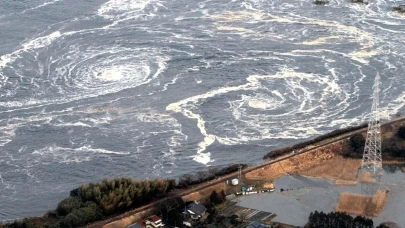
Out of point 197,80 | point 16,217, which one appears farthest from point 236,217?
point 197,80

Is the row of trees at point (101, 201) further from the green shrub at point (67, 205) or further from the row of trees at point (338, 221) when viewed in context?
the row of trees at point (338, 221)

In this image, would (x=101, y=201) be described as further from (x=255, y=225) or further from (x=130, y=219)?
(x=255, y=225)

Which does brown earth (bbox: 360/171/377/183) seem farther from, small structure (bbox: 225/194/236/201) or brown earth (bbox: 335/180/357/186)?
small structure (bbox: 225/194/236/201)

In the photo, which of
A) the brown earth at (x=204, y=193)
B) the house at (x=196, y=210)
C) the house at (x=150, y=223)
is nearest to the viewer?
the house at (x=150, y=223)

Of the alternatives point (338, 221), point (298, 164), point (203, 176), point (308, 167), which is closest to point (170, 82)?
point (203, 176)

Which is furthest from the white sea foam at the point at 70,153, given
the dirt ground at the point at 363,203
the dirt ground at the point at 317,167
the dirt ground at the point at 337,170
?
the dirt ground at the point at 363,203

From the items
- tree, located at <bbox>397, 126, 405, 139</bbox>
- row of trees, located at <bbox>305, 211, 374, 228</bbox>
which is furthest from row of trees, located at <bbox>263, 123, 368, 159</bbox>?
row of trees, located at <bbox>305, 211, 374, 228</bbox>

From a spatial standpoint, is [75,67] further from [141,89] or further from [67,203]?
[67,203]
